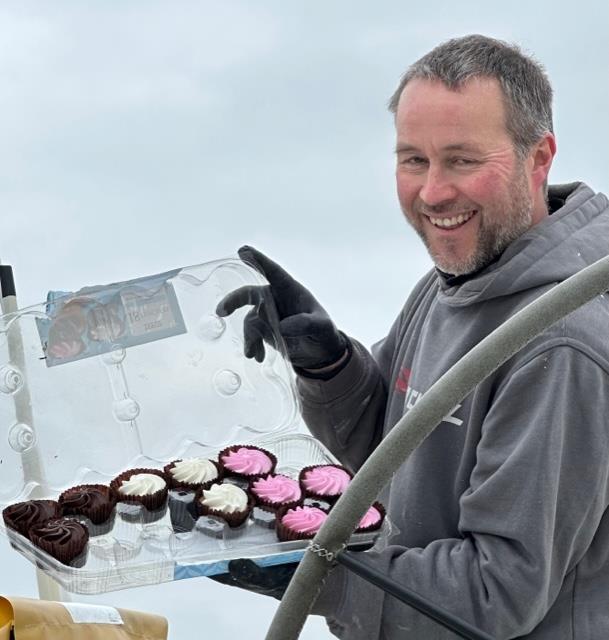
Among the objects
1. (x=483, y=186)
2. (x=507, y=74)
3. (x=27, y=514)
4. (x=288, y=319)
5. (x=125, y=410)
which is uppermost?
(x=507, y=74)

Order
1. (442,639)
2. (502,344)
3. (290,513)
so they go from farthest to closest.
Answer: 1. (290,513)
2. (442,639)
3. (502,344)

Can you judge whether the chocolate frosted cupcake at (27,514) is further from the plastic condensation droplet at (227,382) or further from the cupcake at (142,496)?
the plastic condensation droplet at (227,382)

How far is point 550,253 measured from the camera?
4.80 ft

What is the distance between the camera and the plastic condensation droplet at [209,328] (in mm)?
1905

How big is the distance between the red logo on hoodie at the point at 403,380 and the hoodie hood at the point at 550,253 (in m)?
0.19

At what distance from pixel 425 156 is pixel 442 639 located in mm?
668

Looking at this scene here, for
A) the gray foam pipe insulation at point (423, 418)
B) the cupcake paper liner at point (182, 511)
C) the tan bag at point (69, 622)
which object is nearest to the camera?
the gray foam pipe insulation at point (423, 418)

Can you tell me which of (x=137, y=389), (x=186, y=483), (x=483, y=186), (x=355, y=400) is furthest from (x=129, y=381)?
(x=483, y=186)

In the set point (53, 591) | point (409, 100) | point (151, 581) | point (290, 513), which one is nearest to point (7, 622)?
point (151, 581)

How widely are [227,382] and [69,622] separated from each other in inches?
26.7

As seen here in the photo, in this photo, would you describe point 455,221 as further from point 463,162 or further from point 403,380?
point 403,380

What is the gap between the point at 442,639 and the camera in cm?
122

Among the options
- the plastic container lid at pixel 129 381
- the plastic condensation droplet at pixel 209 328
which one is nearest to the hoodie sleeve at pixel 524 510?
the plastic container lid at pixel 129 381

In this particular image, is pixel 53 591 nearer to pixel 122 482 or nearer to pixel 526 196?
pixel 122 482
